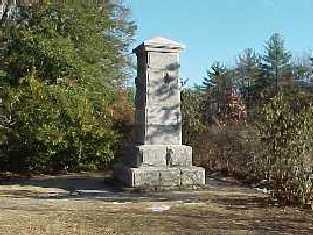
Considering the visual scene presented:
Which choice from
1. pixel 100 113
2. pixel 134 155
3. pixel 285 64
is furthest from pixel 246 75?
pixel 134 155

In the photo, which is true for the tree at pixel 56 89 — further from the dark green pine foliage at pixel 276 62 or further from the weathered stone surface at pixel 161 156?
the dark green pine foliage at pixel 276 62

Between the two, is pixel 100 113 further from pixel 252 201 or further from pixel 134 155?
pixel 252 201

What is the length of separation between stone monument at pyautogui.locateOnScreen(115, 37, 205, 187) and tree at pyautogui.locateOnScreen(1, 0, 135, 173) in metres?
4.91

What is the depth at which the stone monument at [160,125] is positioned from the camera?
13555 millimetres

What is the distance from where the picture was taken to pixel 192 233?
7.00m

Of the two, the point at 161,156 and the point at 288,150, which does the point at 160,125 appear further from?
the point at 288,150

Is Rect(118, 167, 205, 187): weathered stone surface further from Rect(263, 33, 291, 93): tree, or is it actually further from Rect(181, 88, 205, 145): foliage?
Rect(263, 33, 291, 93): tree

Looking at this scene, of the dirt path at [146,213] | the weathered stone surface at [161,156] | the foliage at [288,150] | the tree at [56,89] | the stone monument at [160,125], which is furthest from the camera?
the tree at [56,89]

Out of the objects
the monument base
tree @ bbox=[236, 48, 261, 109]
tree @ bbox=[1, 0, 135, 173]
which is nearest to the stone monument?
the monument base

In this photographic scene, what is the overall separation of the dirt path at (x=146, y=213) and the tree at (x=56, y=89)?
5.91 m

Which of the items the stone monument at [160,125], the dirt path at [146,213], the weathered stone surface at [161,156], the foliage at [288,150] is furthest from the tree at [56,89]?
the foliage at [288,150]

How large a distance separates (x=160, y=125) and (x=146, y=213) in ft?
18.1

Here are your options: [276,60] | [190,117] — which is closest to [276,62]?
[276,60]

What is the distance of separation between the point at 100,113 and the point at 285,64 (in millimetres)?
40672
